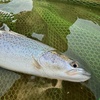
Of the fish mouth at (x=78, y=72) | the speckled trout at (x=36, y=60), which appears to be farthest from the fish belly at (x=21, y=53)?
the fish mouth at (x=78, y=72)

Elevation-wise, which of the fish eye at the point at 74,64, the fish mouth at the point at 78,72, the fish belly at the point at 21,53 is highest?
the fish eye at the point at 74,64

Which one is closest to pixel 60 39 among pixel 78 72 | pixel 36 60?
pixel 36 60

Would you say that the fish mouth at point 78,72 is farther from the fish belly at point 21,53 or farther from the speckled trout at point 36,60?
the fish belly at point 21,53

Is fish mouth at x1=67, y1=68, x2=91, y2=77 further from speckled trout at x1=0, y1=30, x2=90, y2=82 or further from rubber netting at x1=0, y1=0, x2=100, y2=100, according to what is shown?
rubber netting at x1=0, y1=0, x2=100, y2=100

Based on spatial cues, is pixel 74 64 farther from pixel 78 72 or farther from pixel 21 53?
pixel 21 53

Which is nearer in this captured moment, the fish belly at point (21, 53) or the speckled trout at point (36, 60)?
the speckled trout at point (36, 60)

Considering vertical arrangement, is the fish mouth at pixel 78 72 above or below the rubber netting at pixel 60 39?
above

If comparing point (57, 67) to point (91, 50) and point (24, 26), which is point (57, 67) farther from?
point (24, 26)
